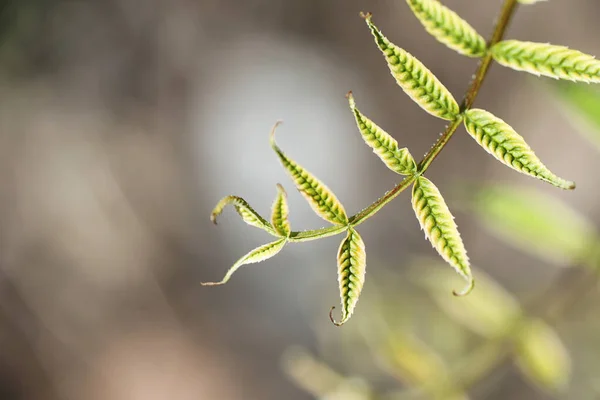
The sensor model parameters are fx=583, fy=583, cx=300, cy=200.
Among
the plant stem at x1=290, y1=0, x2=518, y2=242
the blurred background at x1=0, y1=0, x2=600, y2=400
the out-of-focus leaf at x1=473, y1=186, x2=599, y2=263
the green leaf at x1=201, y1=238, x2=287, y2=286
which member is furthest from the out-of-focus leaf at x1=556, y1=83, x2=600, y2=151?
the blurred background at x1=0, y1=0, x2=600, y2=400

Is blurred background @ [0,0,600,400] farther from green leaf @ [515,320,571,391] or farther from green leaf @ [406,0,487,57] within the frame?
green leaf @ [406,0,487,57]

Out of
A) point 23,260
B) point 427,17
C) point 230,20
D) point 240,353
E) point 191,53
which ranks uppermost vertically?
point 427,17

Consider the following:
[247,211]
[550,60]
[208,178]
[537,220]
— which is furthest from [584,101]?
[208,178]

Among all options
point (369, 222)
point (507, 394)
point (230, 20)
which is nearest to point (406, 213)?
point (369, 222)

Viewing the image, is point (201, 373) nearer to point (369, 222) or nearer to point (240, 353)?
point (240, 353)

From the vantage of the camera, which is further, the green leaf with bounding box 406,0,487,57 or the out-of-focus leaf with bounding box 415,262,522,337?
the out-of-focus leaf with bounding box 415,262,522,337

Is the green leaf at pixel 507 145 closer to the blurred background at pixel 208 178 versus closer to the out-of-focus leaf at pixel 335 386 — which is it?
the out-of-focus leaf at pixel 335 386

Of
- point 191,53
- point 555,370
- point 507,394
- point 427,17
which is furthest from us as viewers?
point 191,53
